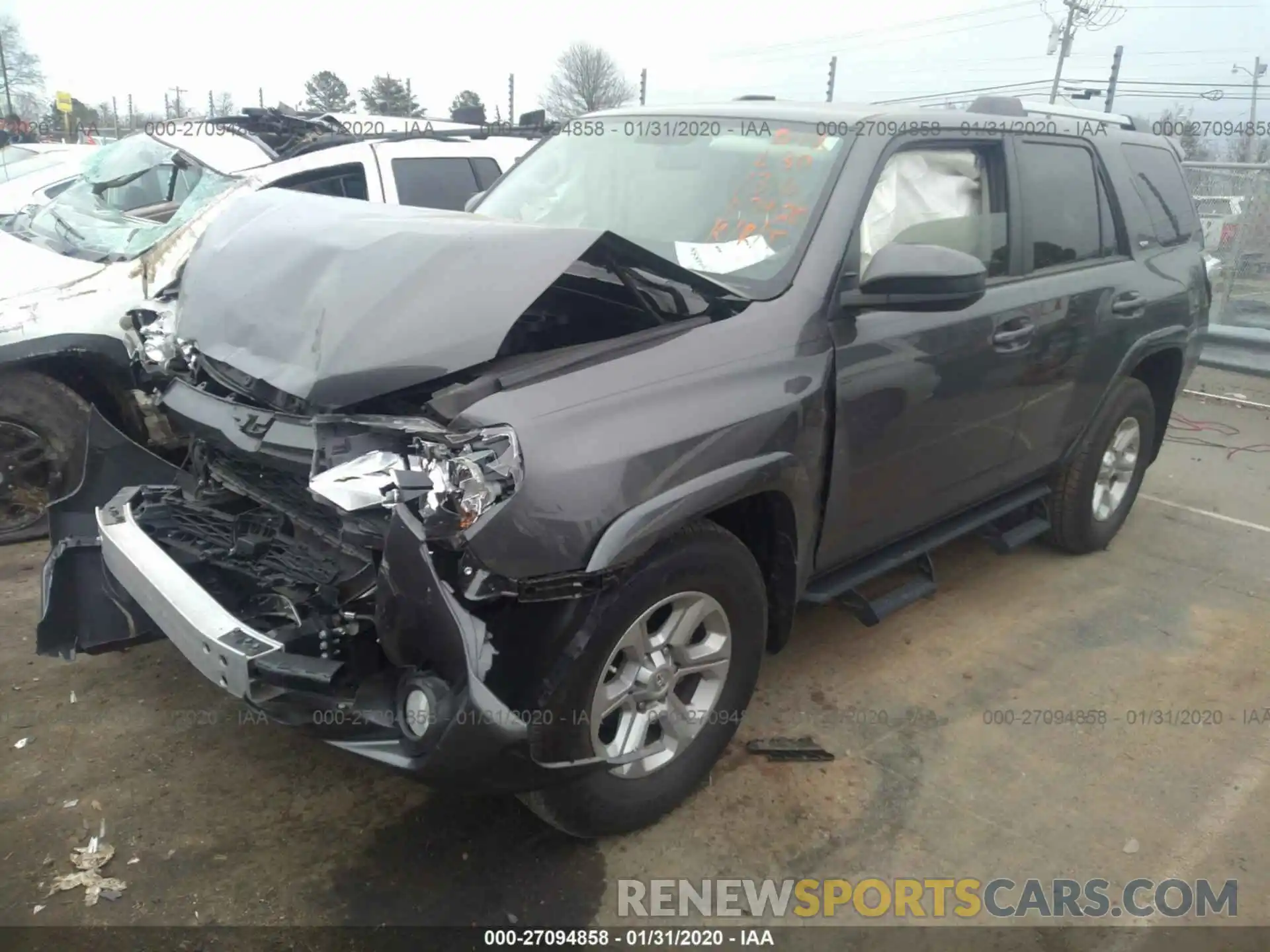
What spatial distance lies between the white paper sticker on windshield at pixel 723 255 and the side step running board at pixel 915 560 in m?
1.10

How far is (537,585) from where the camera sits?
2.20m

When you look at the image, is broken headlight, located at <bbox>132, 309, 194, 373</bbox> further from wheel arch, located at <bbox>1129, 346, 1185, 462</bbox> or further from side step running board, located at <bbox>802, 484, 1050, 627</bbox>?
wheel arch, located at <bbox>1129, 346, 1185, 462</bbox>

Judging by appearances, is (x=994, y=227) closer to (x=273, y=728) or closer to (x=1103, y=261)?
(x=1103, y=261)

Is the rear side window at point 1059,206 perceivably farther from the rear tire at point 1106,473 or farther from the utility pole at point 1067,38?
the utility pole at point 1067,38

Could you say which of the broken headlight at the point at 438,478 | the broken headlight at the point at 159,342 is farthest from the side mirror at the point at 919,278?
the broken headlight at the point at 159,342

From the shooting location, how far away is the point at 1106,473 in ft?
15.9

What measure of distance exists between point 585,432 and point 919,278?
45.5 inches

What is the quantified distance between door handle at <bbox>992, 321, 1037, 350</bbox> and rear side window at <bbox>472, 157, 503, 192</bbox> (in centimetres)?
361

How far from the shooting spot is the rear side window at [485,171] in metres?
6.04

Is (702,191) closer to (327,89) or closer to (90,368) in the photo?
(90,368)

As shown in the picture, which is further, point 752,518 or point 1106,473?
point 1106,473

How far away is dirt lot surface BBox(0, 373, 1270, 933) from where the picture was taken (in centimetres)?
258

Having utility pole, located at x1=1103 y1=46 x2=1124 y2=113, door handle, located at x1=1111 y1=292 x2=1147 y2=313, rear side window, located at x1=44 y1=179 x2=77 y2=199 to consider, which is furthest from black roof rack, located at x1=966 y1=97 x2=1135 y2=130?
utility pole, located at x1=1103 y1=46 x2=1124 y2=113

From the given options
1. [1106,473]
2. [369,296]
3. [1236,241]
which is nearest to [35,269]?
[369,296]
